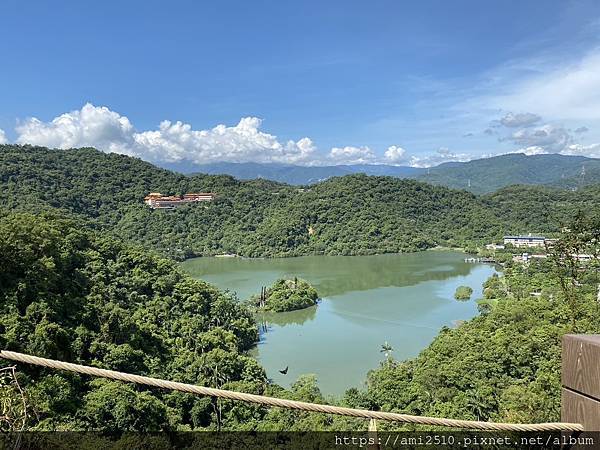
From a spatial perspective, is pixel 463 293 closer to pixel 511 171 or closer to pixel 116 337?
pixel 116 337

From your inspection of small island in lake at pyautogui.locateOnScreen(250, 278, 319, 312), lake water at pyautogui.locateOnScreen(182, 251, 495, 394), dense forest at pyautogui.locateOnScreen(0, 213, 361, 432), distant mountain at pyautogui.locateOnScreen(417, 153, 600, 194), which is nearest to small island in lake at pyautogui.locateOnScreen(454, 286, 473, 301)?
lake water at pyautogui.locateOnScreen(182, 251, 495, 394)

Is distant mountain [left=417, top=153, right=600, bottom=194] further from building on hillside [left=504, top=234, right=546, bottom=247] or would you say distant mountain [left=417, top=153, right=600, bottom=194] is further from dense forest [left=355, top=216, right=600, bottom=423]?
dense forest [left=355, top=216, right=600, bottom=423]

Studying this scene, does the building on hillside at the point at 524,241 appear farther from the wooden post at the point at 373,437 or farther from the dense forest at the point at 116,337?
the wooden post at the point at 373,437

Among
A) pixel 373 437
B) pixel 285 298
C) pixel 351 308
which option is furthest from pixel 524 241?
pixel 373 437

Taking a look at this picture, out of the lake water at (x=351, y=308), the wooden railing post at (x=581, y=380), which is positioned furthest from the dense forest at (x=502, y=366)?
the wooden railing post at (x=581, y=380)

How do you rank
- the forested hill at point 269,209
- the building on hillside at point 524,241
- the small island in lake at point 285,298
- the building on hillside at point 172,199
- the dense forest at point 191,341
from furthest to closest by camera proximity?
1. the building on hillside at point 172,199
2. the forested hill at point 269,209
3. the building on hillside at point 524,241
4. the small island in lake at point 285,298
5. the dense forest at point 191,341

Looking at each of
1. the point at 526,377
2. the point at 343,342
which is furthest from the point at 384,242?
the point at 526,377
